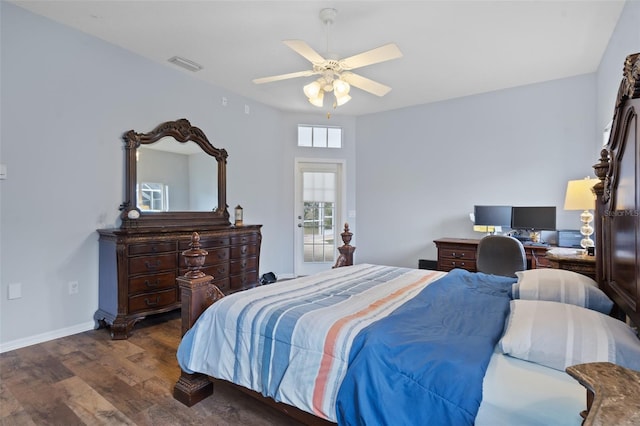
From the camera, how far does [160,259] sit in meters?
3.21

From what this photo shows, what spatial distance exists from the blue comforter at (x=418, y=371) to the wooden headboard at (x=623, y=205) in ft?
1.96

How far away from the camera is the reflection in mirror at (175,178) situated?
3.58 meters

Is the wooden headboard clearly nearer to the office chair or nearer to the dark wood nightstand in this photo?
the dark wood nightstand

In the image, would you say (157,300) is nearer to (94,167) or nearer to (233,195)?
(94,167)

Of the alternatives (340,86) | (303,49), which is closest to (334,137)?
(340,86)

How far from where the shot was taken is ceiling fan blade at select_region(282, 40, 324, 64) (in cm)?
235

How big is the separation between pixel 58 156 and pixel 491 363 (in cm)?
367

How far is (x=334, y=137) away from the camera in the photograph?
568 cm

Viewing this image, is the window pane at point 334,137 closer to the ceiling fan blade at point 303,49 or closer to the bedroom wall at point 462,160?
the bedroom wall at point 462,160

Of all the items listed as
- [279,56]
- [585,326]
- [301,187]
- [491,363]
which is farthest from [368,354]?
[301,187]

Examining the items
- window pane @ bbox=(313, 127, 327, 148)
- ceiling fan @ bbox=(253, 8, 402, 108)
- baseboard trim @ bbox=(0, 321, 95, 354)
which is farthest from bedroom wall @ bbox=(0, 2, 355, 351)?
window pane @ bbox=(313, 127, 327, 148)

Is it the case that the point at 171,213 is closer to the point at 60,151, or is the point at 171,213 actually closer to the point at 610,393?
the point at 60,151

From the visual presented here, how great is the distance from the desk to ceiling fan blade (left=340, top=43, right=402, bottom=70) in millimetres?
1993

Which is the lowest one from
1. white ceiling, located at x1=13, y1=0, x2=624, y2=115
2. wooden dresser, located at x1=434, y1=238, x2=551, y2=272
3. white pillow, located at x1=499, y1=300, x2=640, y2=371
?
wooden dresser, located at x1=434, y1=238, x2=551, y2=272
